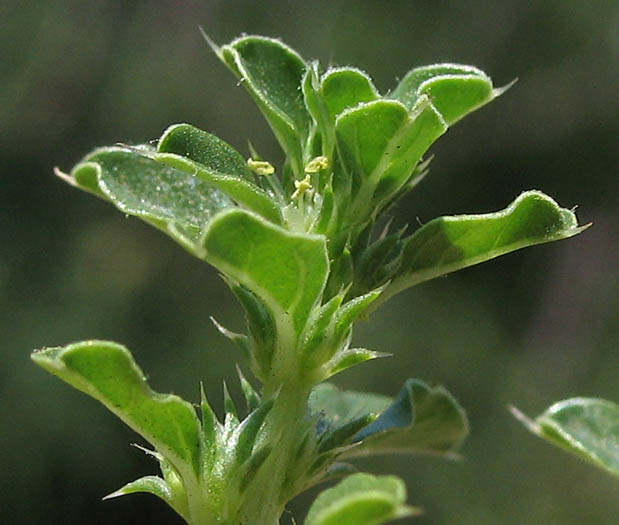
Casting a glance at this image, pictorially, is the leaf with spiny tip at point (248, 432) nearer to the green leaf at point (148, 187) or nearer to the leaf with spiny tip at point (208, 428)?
the leaf with spiny tip at point (208, 428)

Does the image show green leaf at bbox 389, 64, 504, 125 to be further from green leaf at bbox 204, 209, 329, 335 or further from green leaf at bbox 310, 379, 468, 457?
green leaf at bbox 310, 379, 468, 457

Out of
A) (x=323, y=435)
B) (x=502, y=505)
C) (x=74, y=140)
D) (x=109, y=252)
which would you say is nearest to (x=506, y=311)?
(x=502, y=505)

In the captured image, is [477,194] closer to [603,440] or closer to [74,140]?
[74,140]

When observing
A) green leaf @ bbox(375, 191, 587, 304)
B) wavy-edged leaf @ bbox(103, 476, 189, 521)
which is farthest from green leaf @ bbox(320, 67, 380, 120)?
wavy-edged leaf @ bbox(103, 476, 189, 521)

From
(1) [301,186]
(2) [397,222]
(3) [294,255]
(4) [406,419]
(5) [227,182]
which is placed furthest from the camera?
(2) [397,222]

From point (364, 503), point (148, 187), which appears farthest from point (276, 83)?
point (364, 503)

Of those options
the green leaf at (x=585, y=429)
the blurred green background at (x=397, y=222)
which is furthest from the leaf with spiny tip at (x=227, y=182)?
the blurred green background at (x=397, y=222)

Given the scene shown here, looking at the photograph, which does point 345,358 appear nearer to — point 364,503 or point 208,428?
point 208,428

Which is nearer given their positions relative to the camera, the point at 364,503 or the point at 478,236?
the point at 364,503

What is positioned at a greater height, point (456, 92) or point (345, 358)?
A: point (456, 92)
